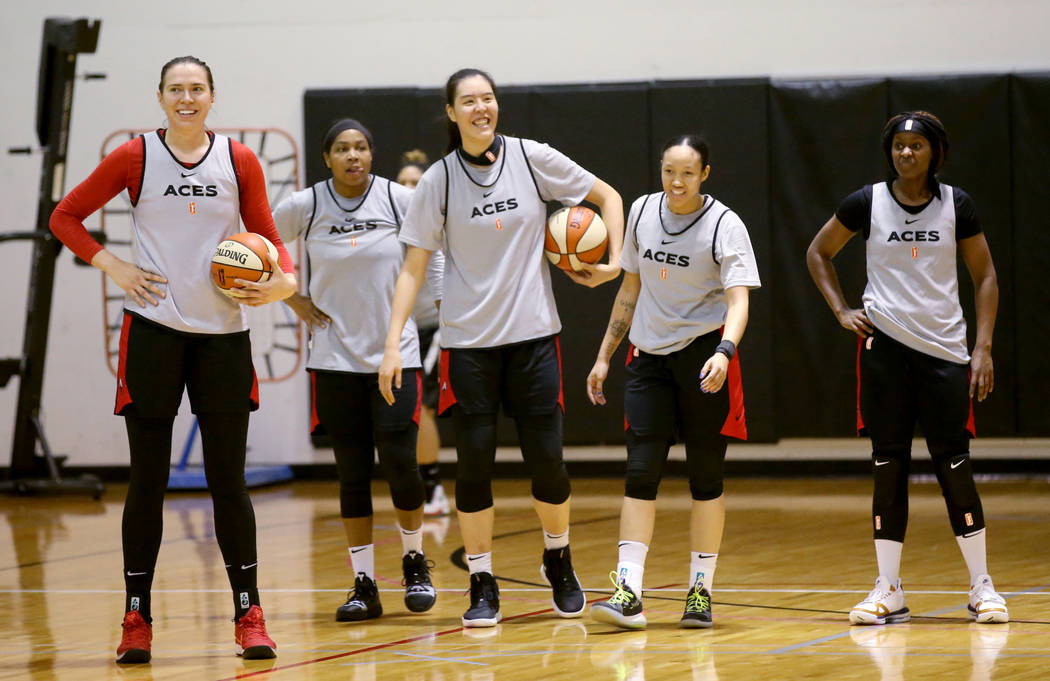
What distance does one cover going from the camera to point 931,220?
449 cm

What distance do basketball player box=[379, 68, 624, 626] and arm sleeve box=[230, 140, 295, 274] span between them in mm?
497

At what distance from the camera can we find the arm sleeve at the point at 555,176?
→ 4.53 meters

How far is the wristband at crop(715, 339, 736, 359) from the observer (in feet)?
13.6

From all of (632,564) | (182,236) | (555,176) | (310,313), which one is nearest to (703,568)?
(632,564)

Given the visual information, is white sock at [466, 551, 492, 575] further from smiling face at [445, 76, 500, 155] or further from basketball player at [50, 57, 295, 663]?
smiling face at [445, 76, 500, 155]

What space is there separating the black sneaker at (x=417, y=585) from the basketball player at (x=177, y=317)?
0.77 m

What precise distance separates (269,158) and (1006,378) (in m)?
5.48

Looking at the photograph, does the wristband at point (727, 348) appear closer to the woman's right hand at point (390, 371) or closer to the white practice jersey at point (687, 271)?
the white practice jersey at point (687, 271)

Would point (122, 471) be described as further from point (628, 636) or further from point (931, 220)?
point (931, 220)

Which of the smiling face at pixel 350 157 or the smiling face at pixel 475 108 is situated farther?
the smiling face at pixel 350 157

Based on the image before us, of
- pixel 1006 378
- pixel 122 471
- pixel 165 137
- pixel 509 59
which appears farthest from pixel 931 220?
pixel 122 471

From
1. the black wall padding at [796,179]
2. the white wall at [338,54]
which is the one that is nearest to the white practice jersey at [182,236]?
the black wall padding at [796,179]

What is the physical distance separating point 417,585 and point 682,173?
185 centimetres

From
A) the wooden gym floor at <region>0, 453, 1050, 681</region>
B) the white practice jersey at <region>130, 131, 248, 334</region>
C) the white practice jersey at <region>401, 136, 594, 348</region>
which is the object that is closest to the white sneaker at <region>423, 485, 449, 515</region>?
the wooden gym floor at <region>0, 453, 1050, 681</region>
